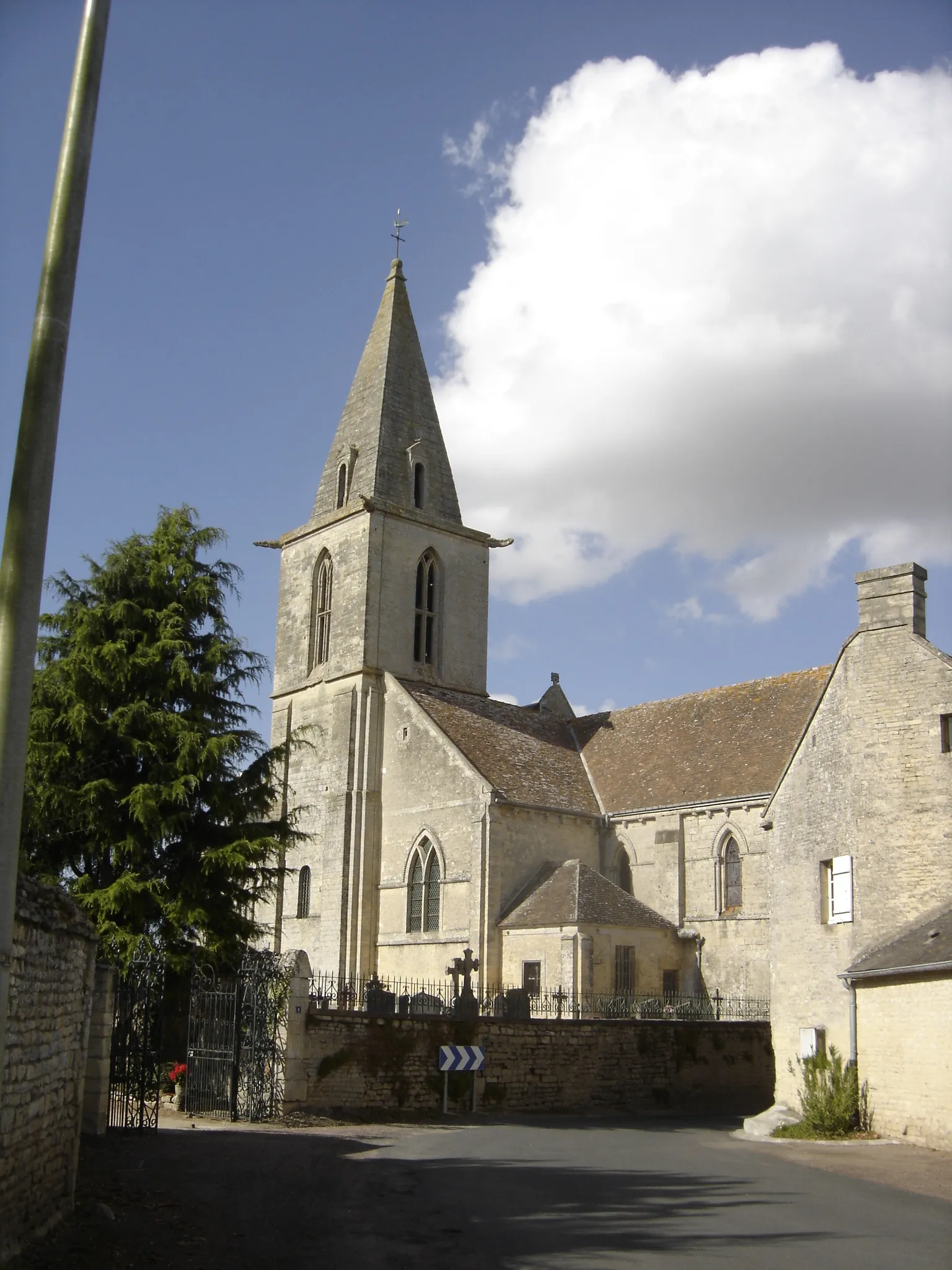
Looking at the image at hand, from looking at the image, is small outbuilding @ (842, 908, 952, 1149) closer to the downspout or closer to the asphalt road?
the downspout

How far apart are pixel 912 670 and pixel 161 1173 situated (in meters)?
13.8

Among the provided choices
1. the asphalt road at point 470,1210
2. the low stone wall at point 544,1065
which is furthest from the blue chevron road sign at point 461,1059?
the asphalt road at point 470,1210

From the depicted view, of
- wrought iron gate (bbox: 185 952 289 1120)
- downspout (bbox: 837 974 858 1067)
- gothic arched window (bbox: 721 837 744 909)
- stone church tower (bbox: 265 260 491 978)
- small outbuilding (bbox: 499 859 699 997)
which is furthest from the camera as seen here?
stone church tower (bbox: 265 260 491 978)

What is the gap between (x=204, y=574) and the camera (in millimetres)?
26219

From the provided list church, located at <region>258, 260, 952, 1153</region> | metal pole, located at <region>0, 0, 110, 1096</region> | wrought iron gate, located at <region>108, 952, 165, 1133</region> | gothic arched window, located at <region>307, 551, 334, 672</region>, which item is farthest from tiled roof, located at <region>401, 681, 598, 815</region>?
metal pole, located at <region>0, 0, 110, 1096</region>

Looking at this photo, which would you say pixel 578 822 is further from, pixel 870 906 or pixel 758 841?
pixel 870 906

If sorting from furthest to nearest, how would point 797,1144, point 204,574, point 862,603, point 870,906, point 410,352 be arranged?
point 410,352, point 204,574, point 862,603, point 870,906, point 797,1144

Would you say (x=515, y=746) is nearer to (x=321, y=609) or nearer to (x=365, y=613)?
(x=365, y=613)

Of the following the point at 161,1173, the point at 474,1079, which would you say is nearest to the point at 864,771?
the point at 474,1079

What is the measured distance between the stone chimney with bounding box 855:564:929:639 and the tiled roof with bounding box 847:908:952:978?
4898 mm

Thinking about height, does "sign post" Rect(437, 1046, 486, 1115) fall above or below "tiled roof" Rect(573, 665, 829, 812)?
below

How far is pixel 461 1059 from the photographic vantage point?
74.3 ft

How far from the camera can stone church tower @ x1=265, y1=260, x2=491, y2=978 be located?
124ft

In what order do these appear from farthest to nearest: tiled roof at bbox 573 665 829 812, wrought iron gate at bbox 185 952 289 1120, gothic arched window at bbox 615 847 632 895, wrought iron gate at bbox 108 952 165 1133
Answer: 1. gothic arched window at bbox 615 847 632 895
2. tiled roof at bbox 573 665 829 812
3. wrought iron gate at bbox 185 952 289 1120
4. wrought iron gate at bbox 108 952 165 1133
